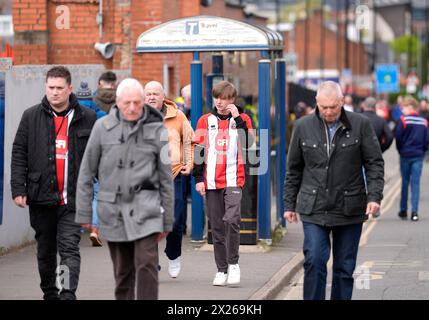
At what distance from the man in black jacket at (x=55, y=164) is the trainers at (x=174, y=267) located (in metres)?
2.30

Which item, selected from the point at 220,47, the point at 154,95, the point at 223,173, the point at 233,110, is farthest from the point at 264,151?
the point at 154,95

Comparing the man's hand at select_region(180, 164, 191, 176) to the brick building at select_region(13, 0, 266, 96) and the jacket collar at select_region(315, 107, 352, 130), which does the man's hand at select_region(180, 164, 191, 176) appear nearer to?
the jacket collar at select_region(315, 107, 352, 130)

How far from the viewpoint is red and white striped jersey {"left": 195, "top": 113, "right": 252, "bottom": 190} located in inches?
445

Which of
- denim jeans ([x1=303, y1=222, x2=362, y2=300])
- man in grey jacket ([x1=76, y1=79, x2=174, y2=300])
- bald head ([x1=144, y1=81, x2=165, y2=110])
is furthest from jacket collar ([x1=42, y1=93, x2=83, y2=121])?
denim jeans ([x1=303, y1=222, x2=362, y2=300])

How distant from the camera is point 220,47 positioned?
566 inches

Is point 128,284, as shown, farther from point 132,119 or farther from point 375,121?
point 375,121

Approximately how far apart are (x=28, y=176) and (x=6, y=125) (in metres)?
4.56

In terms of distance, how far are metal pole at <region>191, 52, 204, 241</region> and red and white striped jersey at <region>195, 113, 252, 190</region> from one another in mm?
3080

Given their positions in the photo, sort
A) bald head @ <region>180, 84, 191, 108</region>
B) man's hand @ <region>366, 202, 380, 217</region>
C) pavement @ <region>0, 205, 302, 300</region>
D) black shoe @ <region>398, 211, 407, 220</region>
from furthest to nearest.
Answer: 1. black shoe @ <region>398, 211, 407, 220</region>
2. bald head @ <region>180, 84, 191, 108</region>
3. pavement @ <region>0, 205, 302, 300</region>
4. man's hand @ <region>366, 202, 380, 217</region>

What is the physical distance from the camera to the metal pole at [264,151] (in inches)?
560

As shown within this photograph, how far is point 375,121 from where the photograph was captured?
737 inches

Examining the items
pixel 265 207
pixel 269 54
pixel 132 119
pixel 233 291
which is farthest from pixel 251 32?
pixel 132 119

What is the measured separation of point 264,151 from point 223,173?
3.02 meters

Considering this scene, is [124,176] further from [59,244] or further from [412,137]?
[412,137]
